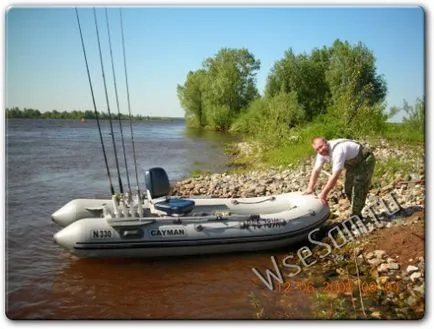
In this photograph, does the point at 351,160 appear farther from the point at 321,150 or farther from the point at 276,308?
the point at 276,308

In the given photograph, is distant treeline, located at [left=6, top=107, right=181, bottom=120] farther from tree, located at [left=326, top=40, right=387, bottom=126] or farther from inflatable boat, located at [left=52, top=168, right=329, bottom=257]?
tree, located at [left=326, top=40, right=387, bottom=126]

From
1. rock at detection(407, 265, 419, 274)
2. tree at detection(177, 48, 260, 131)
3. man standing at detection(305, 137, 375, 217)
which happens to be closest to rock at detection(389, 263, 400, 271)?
rock at detection(407, 265, 419, 274)

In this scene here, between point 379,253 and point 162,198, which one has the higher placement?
point 162,198

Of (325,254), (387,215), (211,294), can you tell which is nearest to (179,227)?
(211,294)

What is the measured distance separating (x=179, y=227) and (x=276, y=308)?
1.34 meters

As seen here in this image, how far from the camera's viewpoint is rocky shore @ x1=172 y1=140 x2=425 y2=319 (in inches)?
150

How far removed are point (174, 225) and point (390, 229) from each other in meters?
2.20

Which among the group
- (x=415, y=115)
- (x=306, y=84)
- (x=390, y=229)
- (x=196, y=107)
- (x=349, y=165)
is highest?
(x=306, y=84)

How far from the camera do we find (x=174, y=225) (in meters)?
4.68

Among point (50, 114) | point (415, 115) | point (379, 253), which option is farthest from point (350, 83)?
point (50, 114)

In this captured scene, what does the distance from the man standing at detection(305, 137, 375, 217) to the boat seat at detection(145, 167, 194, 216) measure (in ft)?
4.28

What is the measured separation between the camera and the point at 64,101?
4.40 meters

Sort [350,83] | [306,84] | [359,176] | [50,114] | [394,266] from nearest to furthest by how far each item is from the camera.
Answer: [394,266] < [50,114] < [359,176] < [350,83] < [306,84]

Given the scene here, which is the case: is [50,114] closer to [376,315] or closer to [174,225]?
[174,225]
